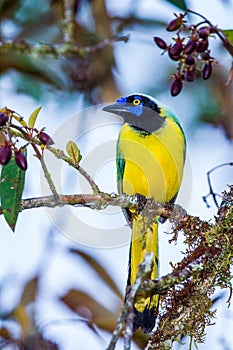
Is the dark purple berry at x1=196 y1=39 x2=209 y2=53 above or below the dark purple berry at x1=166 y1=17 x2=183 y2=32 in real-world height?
below

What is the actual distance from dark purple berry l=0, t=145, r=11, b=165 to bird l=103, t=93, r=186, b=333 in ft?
4.03

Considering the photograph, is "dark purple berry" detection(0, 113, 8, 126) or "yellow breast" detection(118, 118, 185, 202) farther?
"yellow breast" detection(118, 118, 185, 202)

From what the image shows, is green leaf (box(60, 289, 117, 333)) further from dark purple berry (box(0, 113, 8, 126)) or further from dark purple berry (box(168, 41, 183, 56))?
dark purple berry (box(168, 41, 183, 56))

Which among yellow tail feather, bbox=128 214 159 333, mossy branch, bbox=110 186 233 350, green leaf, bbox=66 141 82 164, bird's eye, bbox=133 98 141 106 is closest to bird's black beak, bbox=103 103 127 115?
bird's eye, bbox=133 98 141 106

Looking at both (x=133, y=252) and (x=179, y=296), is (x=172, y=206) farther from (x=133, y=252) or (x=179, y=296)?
(x=179, y=296)

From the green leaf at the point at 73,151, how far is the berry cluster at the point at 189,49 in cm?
45

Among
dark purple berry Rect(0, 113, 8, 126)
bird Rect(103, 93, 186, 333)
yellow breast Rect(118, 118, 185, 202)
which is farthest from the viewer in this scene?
yellow breast Rect(118, 118, 185, 202)

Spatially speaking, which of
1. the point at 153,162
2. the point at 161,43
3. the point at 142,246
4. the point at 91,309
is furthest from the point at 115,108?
the point at 161,43

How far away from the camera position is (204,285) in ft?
8.26

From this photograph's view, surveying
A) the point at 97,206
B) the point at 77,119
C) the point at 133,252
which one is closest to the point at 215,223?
the point at 97,206

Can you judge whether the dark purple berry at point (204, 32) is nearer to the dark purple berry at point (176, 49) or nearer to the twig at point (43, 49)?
the dark purple berry at point (176, 49)

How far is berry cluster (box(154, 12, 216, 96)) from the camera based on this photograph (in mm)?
2424

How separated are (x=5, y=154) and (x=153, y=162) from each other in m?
1.48

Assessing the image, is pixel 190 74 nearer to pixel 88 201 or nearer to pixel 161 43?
pixel 161 43
